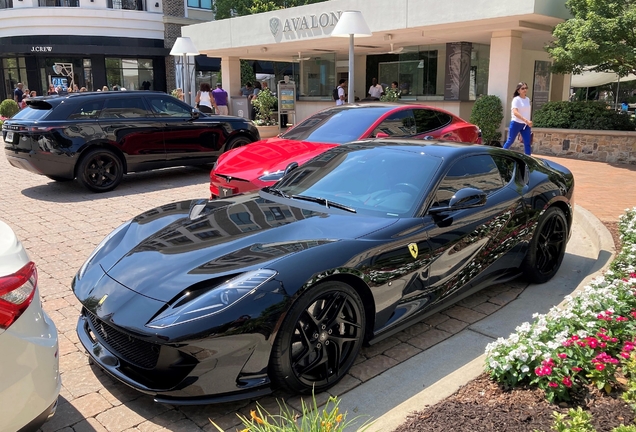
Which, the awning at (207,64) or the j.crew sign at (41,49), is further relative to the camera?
the awning at (207,64)

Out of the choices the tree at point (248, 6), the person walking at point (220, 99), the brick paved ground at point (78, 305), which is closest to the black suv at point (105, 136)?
the brick paved ground at point (78, 305)

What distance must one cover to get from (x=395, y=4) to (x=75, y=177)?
992cm

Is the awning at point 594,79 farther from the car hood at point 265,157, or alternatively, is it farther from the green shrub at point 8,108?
the green shrub at point 8,108

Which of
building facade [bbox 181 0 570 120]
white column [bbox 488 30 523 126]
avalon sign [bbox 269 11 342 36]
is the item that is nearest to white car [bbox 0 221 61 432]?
building facade [bbox 181 0 570 120]

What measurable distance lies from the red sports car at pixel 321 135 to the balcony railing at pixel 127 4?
29195 mm

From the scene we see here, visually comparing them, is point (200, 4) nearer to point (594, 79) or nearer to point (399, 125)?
point (594, 79)

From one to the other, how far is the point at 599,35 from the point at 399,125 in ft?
19.7

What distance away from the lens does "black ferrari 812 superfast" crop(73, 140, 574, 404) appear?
116 inches

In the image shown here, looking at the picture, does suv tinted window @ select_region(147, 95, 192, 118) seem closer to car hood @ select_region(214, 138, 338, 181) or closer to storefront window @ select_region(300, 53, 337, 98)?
car hood @ select_region(214, 138, 338, 181)

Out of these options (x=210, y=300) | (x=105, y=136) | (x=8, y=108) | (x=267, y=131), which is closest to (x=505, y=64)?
(x=267, y=131)

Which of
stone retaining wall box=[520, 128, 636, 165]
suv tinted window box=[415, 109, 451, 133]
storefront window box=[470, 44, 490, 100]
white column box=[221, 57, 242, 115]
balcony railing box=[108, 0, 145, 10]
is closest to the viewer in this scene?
suv tinted window box=[415, 109, 451, 133]

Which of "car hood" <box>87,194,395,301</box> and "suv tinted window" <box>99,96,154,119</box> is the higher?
"suv tinted window" <box>99,96,154,119</box>

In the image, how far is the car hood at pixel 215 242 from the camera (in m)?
3.21

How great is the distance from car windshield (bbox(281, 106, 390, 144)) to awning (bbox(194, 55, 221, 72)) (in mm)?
28522
